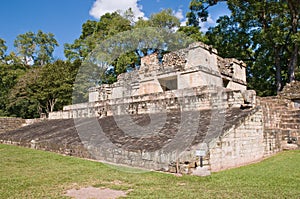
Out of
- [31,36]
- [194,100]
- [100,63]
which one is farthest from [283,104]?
[31,36]

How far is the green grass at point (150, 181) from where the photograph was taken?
4.07 m

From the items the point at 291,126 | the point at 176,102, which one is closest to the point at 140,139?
the point at 176,102

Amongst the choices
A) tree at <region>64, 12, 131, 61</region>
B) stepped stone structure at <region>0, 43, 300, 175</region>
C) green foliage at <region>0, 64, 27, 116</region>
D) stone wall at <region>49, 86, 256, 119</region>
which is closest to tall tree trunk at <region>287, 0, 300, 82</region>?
stepped stone structure at <region>0, 43, 300, 175</region>

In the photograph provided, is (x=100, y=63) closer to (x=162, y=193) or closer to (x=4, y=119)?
(x=4, y=119)

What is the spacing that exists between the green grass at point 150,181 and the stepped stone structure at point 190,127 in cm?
46

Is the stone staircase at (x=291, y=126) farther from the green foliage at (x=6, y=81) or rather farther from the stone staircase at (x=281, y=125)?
the green foliage at (x=6, y=81)

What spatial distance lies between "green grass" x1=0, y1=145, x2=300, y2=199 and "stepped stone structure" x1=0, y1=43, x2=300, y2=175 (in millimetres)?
455

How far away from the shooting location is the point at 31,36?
3391 cm

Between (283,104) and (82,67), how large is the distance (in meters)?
21.3

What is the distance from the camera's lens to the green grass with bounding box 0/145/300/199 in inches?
160

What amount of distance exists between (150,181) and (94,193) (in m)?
1.18

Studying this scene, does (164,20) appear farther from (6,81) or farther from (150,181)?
(150,181)

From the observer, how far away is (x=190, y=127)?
7.28 m

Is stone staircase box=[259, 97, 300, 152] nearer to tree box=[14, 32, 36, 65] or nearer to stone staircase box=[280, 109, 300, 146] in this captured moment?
stone staircase box=[280, 109, 300, 146]
